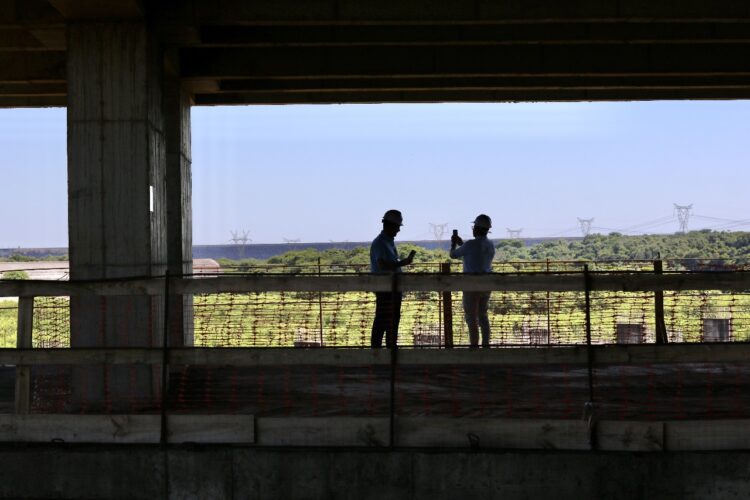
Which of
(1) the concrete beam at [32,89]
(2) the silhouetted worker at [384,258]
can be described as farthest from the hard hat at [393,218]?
(1) the concrete beam at [32,89]

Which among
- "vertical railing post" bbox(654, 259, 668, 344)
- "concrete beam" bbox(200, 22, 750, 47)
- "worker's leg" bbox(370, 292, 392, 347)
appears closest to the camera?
"worker's leg" bbox(370, 292, 392, 347)

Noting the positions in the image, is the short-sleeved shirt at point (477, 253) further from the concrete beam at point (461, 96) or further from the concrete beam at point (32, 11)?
the concrete beam at point (32, 11)

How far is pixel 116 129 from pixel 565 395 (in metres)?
5.73

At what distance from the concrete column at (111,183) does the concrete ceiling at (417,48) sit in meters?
0.40

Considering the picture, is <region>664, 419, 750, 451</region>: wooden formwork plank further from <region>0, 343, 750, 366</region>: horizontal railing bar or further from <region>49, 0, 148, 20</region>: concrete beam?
<region>49, 0, 148, 20</region>: concrete beam

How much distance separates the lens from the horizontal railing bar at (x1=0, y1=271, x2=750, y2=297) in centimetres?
691

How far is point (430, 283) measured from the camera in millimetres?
6934

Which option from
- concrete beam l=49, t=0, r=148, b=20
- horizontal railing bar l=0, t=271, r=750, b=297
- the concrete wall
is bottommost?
the concrete wall

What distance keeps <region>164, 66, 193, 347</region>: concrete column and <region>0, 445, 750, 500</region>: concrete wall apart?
6070mm

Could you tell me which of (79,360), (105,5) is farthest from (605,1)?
(79,360)

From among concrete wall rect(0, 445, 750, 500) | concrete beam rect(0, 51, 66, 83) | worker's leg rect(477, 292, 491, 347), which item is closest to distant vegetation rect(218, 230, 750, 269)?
concrete beam rect(0, 51, 66, 83)

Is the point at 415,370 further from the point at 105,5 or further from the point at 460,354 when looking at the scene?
the point at 105,5

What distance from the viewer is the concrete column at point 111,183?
9.81 m

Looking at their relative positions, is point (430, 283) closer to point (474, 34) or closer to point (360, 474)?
Result: point (360, 474)
